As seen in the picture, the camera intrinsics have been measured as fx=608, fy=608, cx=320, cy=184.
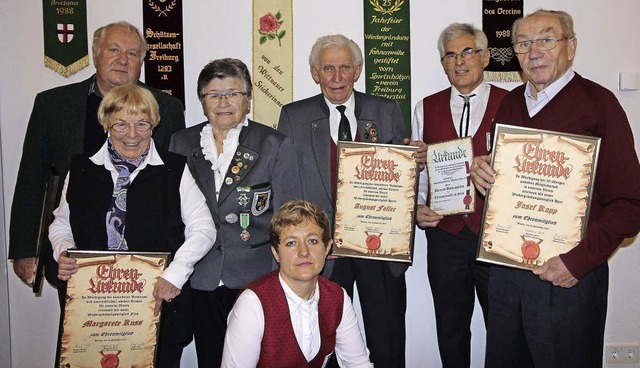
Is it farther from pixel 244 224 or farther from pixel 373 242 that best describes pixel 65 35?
pixel 373 242

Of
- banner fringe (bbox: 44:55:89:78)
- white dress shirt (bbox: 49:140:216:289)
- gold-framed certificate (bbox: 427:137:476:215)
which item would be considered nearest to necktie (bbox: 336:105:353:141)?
gold-framed certificate (bbox: 427:137:476:215)

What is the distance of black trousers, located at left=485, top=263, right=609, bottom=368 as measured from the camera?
8.34 feet

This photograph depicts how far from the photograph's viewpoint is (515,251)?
8.35 feet

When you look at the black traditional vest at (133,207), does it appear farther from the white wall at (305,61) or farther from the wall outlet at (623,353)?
the wall outlet at (623,353)

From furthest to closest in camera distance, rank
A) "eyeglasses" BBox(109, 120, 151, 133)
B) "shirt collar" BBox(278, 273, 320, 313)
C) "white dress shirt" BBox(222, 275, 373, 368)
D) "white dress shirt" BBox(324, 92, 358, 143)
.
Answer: "white dress shirt" BBox(324, 92, 358, 143), "eyeglasses" BBox(109, 120, 151, 133), "shirt collar" BBox(278, 273, 320, 313), "white dress shirt" BBox(222, 275, 373, 368)

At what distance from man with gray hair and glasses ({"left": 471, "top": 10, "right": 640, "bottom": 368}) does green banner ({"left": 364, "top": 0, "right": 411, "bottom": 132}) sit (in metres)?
1.39

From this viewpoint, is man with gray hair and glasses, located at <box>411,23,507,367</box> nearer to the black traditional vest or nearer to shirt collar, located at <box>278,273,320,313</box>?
shirt collar, located at <box>278,273,320,313</box>

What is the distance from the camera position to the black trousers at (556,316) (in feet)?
8.34

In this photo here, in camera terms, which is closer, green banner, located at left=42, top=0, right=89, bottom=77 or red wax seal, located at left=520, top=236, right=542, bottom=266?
red wax seal, located at left=520, top=236, right=542, bottom=266

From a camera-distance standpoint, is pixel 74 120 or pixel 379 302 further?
pixel 379 302

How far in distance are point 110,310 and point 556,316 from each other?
74.3 inches

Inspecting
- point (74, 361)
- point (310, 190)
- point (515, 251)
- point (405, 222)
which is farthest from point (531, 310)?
point (74, 361)

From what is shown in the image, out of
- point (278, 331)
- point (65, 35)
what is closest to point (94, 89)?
point (65, 35)

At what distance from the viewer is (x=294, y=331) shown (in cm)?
246
